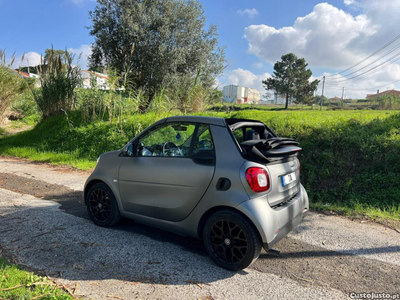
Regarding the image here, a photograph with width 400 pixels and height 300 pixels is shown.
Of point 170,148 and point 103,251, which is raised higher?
point 170,148

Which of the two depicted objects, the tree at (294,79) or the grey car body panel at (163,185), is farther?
the tree at (294,79)

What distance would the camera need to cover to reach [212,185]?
326 centimetres

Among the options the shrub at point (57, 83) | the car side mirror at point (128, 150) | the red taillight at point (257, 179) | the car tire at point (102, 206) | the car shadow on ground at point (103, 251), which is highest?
the shrub at point (57, 83)

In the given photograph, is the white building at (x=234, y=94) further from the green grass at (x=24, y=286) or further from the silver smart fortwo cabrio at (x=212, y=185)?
the green grass at (x=24, y=286)

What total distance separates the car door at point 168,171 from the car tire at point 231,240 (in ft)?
1.15

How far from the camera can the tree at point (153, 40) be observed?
13961mm

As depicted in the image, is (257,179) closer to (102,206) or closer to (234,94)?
(102,206)

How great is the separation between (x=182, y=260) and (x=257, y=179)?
1321mm

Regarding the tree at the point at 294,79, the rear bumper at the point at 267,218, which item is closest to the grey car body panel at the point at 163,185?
the rear bumper at the point at 267,218

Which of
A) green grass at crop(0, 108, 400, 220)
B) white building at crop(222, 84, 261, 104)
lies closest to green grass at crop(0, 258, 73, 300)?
green grass at crop(0, 108, 400, 220)

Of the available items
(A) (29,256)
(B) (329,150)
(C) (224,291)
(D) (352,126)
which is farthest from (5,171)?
(D) (352,126)

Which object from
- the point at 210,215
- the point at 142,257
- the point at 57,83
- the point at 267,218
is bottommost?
the point at 142,257

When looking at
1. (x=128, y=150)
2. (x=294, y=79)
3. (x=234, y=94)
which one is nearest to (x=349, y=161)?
(x=128, y=150)

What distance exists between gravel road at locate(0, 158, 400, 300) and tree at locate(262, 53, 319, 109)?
57.7 meters
